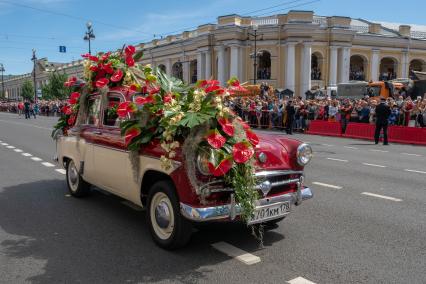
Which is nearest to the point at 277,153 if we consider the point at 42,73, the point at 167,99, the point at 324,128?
the point at 167,99

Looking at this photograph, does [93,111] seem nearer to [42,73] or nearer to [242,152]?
[242,152]

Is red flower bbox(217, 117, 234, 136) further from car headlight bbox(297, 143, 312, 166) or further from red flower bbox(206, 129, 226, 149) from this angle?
car headlight bbox(297, 143, 312, 166)

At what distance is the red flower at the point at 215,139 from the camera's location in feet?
13.9

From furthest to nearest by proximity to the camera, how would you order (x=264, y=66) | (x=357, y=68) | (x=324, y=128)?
1. (x=357, y=68)
2. (x=264, y=66)
3. (x=324, y=128)

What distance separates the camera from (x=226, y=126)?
439 cm

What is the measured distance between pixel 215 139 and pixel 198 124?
24 cm

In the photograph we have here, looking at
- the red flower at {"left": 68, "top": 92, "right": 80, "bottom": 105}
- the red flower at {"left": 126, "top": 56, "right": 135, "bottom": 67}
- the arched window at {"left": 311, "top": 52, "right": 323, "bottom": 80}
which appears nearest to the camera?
the red flower at {"left": 126, "top": 56, "right": 135, "bottom": 67}

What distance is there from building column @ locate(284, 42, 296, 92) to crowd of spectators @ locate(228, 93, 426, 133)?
21.9m

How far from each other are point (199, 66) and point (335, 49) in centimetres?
1635

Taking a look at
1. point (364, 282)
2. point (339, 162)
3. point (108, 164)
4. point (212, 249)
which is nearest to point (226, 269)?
point (212, 249)

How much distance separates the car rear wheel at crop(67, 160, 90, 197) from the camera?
710cm

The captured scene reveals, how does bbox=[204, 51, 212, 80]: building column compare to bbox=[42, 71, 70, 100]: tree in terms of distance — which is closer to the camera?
bbox=[204, 51, 212, 80]: building column

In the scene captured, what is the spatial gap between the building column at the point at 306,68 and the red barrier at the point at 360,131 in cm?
2902

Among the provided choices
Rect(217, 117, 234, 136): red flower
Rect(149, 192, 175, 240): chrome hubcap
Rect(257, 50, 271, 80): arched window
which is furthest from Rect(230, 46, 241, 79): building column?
Rect(217, 117, 234, 136): red flower
